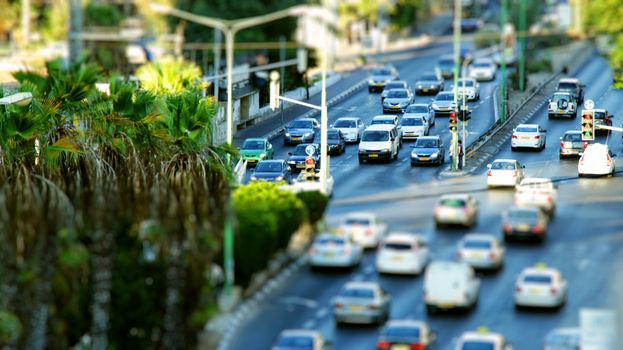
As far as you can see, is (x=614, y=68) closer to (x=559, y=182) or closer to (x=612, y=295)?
(x=559, y=182)

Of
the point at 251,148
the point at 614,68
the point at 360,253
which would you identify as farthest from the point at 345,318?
the point at 614,68

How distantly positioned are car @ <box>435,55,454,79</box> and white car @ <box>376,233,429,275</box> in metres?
74.4

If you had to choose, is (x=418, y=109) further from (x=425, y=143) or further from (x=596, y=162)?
(x=596, y=162)

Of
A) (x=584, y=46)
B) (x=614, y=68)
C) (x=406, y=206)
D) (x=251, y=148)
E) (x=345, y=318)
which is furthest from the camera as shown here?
(x=584, y=46)

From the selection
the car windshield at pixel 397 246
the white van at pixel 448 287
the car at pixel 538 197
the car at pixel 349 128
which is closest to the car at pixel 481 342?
the white van at pixel 448 287

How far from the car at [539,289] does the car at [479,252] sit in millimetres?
3618

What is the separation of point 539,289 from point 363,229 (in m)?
10.7

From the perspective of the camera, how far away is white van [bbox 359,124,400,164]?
107 meters

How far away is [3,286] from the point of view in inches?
2813

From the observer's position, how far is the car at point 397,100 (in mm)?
125188

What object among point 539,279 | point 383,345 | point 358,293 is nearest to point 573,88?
point 539,279

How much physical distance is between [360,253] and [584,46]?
121426mm

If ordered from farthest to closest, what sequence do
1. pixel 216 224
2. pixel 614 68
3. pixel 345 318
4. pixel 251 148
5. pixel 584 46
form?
pixel 584 46 < pixel 614 68 < pixel 251 148 < pixel 216 224 < pixel 345 318

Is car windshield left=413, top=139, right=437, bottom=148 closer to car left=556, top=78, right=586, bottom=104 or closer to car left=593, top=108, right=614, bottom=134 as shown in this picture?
car left=593, top=108, right=614, bottom=134
